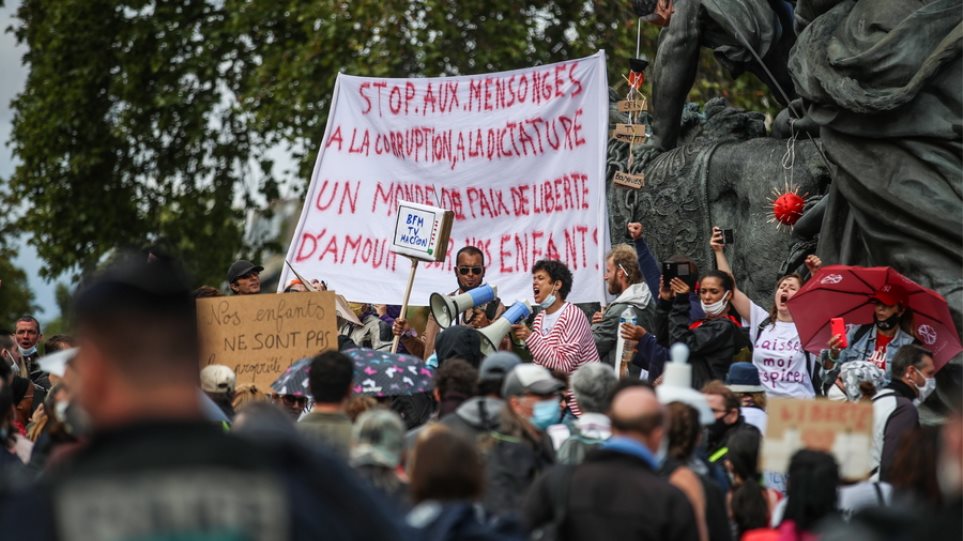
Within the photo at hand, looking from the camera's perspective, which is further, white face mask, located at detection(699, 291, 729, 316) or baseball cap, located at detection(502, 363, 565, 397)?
white face mask, located at detection(699, 291, 729, 316)

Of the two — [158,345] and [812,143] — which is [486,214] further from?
[158,345]

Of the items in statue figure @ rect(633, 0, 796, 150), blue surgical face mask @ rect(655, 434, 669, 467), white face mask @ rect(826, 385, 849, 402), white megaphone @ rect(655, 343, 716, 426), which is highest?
statue figure @ rect(633, 0, 796, 150)

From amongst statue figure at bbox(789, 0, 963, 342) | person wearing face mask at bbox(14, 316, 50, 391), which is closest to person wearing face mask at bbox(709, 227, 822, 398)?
statue figure at bbox(789, 0, 963, 342)

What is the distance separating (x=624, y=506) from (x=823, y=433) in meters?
1.48

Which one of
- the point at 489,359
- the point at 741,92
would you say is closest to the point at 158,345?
the point at 489,359

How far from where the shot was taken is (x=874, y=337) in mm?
9898

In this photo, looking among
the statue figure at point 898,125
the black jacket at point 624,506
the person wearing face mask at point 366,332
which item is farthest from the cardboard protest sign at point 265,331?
the black jacket at point 624,506

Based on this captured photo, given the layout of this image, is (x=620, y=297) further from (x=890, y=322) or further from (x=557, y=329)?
(x=890, y=322)

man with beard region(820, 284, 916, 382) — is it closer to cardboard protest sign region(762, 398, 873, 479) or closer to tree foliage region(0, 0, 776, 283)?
cardboard protest sign region(762, 398, 873, 479)

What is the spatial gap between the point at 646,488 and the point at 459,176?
26.6ft

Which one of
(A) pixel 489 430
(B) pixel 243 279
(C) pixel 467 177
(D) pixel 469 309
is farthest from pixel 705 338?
(C) pixel 467 177

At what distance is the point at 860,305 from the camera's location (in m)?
9.86

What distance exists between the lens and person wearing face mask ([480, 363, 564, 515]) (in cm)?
625

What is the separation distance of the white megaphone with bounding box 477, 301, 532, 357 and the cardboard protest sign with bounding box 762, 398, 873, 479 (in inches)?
141
